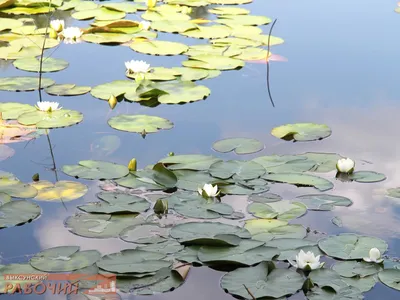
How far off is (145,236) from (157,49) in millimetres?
2118

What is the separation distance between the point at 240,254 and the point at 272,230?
0.21 m

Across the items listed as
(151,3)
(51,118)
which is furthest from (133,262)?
(151,3)

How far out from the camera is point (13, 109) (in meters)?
3.38

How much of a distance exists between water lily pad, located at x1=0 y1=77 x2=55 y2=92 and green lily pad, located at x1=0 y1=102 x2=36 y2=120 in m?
0.23

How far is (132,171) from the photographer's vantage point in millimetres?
2809

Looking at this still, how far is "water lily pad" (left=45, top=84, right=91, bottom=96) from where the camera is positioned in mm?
3639

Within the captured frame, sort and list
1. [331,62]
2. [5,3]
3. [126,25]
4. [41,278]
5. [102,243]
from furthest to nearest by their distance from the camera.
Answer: [5,3] → [126,25] → [331,62] → [102,243] → [41,278]

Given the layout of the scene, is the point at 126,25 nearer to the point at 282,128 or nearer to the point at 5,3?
the point at 5,3

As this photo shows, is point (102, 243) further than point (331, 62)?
No

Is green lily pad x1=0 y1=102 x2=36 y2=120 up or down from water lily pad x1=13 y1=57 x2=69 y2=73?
down

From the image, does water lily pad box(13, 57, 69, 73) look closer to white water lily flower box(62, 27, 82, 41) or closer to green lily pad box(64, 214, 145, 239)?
white water lily flower box(62, 27, 82, 41)

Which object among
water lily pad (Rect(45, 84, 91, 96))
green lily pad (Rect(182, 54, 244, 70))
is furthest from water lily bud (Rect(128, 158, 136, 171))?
green lily pad (Rect(182, 54, 244, 70))

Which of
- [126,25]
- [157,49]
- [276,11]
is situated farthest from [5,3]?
[276,11]

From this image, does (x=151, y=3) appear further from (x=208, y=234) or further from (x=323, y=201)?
(x=208, y=234)
